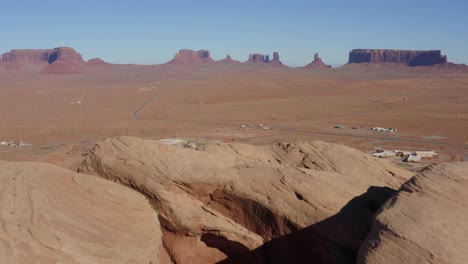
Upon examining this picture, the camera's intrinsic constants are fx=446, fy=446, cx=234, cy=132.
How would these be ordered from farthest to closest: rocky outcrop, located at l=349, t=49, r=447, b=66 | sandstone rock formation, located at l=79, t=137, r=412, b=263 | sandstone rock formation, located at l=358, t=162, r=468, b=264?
1. rocky outcrop, located at l=349, t=49, r=447, b=66
2. sandstone rock formation, located at l=79, t=137, r=412, b=263
3. sandstone rock formation, located at l=358, t=162, r=468, b=264

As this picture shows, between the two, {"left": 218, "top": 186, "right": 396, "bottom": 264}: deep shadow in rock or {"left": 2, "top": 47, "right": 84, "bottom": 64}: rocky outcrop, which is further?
{"left": 2, "top": 47, "right": 84, "bottom": 64}: rocky outcrop

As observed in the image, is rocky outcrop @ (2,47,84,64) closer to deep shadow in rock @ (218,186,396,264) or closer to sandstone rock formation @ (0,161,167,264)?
sandstone rock formation @ (0,161,167,264)

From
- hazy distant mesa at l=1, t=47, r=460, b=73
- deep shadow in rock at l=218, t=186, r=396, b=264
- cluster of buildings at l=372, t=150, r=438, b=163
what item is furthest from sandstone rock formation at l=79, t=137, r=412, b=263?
hazy distant mesa at l=1, t=47, r=460, b=73

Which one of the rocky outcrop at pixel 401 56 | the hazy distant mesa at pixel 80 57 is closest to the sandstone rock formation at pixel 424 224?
the hazy distant mesa at pixel 80 57

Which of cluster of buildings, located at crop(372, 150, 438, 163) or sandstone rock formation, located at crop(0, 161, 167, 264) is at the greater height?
sandstone rock formation, located at crop(0, 161, 167, 264)

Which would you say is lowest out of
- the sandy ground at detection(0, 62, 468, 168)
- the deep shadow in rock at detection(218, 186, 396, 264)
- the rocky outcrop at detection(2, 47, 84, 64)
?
the sandy ground at detection(0, 62, 468, 168)

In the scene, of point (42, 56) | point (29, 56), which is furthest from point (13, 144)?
point (29, 56)
